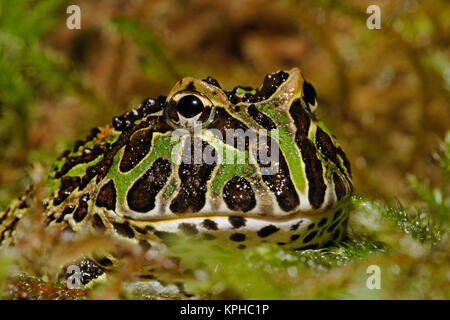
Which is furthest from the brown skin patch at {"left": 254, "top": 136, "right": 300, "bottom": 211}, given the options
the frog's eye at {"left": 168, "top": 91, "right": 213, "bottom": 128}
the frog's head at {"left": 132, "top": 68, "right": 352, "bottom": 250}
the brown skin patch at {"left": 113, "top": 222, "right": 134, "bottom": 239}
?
the brown skin patch at {"left": 113, "top": 222, "right": 134, "bottom": 239}

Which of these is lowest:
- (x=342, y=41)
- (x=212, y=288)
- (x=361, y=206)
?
(x=212, y=288)

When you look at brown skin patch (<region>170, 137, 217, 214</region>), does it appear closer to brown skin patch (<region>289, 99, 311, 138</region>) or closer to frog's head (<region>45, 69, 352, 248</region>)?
frog's head (<region>45, 69, 352, 248</region>)

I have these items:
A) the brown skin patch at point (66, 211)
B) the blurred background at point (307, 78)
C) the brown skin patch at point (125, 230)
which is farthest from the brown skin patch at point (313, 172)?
the blurred background at point (307, 78)

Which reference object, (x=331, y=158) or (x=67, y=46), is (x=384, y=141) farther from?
(x=67, y=46)

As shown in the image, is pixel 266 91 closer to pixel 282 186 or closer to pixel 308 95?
pixel 308 95

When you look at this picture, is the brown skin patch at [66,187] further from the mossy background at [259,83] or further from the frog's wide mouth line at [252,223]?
the frog's wide mouth line at [252,223]

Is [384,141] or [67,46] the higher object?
[67,46]

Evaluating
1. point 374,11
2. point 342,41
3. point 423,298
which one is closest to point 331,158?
point 423,298
